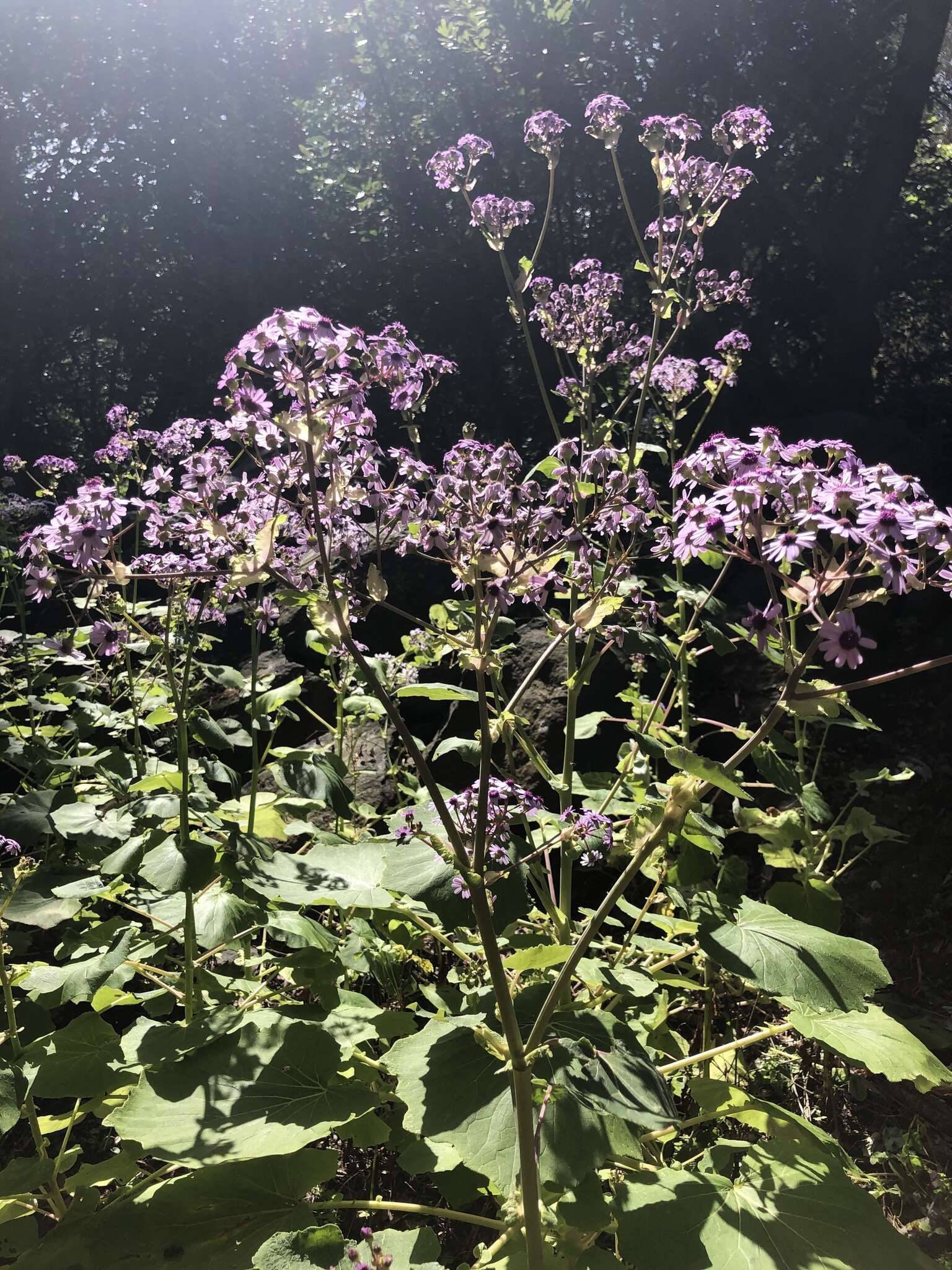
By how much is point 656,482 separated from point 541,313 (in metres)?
3.00

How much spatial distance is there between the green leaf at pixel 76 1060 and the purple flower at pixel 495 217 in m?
2.36

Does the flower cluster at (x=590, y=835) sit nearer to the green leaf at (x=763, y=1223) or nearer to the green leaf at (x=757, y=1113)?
the green leaf at (x=757, y=1113)

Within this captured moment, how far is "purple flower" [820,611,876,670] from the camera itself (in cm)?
126

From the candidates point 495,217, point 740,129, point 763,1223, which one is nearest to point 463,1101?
point 763,1223

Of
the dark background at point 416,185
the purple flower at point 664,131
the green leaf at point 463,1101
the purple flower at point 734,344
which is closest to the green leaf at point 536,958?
the green leaf at point 463,1101

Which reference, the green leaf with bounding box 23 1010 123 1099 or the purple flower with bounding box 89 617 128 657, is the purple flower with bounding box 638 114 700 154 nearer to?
the purple flower with bounding box 89 617 128 657

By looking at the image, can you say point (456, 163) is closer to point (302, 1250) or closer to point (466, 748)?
point (466, 748)

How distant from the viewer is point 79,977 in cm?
182

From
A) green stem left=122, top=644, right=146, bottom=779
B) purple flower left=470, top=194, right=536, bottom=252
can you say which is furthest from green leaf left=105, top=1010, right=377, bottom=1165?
purple flower left=470, top=194, right=536, bottom=252

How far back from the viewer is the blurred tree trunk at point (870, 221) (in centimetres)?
674

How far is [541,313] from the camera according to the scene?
8.79 feet

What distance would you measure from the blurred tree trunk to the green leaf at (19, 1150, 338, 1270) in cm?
668

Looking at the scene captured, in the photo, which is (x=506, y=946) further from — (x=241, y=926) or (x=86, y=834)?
(x=86, y=834)

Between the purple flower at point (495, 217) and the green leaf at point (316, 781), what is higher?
the purple flower at point (495, 217)
